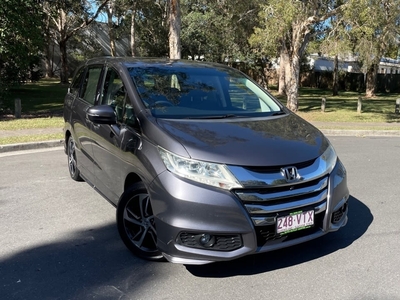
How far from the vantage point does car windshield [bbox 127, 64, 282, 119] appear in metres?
4.30

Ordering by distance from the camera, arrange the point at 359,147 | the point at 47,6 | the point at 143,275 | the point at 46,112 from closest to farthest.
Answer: the point at 143,275 → the point at 359,147 → the point at 46,112 → the point at 47,6

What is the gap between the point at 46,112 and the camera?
1591cm

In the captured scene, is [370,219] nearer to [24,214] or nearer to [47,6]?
[24,214]

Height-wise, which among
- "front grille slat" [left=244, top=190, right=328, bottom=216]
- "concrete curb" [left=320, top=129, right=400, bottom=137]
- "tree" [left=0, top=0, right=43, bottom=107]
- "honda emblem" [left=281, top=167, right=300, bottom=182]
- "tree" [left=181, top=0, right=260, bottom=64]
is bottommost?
"concrete curb" [left=320, top=129, right=400, bottom=137]

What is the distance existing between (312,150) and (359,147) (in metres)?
6.99

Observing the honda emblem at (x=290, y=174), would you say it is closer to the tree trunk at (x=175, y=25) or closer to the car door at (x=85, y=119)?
the car door at (x=85, y=119)

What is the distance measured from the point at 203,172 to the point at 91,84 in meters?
2.93

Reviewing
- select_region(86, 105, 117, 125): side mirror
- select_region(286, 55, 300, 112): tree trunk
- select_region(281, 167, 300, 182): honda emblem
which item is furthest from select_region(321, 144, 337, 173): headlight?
select_region(286, 55, 300, 112): tree trunk

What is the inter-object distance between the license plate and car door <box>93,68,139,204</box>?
1.51 m

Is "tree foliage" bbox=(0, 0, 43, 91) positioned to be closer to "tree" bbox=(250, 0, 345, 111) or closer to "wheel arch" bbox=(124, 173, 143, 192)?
"tree" bbox=(250, 0, 345, 111)

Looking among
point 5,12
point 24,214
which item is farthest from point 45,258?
point 5,12

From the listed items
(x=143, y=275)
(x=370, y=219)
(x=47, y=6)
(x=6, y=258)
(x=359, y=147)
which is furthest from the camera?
(x=47, y=6)

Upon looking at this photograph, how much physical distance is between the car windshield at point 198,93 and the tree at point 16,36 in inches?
383

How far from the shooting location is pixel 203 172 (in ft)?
10.9
